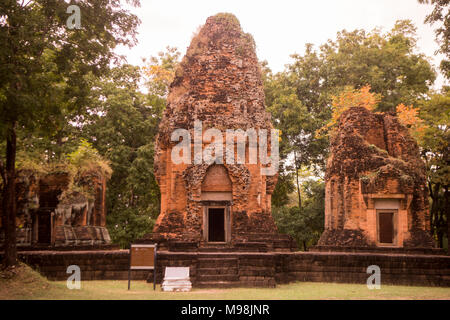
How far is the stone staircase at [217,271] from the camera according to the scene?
12734mm

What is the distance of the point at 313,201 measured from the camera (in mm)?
30188

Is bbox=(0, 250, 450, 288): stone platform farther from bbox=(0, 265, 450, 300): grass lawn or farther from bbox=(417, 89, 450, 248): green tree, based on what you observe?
bbox=(417, 89, 450, 248): green tree

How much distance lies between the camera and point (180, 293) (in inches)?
448

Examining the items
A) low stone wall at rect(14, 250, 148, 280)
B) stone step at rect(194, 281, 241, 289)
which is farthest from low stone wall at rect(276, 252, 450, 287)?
low stone wall at rect(14, 250, 148, 280)

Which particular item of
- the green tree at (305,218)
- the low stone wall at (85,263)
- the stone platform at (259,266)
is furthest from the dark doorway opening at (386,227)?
the low stone wall at (85,263)

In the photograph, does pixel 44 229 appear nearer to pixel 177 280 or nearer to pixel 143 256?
pixel 143 256

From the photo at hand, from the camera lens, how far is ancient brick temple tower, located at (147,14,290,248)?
1738cm

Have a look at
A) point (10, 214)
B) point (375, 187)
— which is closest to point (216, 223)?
point (375, 187)

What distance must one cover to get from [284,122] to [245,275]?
17375mm

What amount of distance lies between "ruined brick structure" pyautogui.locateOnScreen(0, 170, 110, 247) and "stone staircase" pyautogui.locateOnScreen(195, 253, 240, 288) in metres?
7.68

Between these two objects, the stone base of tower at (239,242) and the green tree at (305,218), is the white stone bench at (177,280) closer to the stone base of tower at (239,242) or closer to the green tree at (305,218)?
the stone base of tower at (239,242)

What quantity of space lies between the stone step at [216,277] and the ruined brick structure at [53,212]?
801cm

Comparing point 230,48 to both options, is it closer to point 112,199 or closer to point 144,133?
point 144,133
